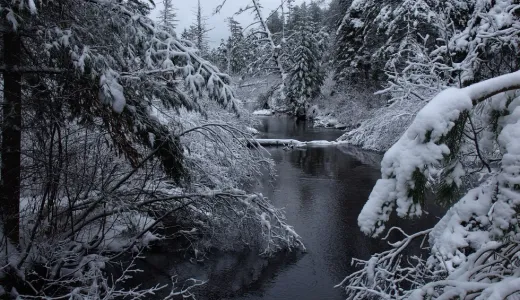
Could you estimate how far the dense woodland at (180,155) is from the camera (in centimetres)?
214

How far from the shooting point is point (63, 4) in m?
5.71

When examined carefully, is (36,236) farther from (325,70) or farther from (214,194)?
(325,70)

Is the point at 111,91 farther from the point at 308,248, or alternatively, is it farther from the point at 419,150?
the point at 308,248

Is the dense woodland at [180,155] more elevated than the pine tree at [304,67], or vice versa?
the pine tree at [304,67]

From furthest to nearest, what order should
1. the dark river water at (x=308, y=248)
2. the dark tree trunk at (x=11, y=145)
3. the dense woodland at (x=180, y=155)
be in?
the dark river water at (x=308, y=248) → the dark tree trunk at (x=11, y=145) → the dense woodland at (x=180, y=155)

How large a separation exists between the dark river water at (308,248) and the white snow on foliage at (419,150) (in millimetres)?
6293

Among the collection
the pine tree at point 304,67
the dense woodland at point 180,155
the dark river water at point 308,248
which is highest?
the pine tree at point 304,67

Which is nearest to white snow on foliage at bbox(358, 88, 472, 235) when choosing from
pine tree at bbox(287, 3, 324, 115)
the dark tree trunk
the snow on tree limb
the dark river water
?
the snow on tree limb

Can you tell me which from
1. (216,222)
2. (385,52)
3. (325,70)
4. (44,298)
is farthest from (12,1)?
(325,70)

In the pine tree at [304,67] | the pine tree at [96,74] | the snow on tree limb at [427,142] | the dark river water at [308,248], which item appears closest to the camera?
the snow on tree limb at [427,142]

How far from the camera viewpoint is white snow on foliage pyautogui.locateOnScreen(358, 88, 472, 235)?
1973 millimetres

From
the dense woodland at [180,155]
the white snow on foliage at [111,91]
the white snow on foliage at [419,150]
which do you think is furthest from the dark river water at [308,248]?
the white snow on foliage at [419,150]

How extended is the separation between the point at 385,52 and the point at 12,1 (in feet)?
52.3

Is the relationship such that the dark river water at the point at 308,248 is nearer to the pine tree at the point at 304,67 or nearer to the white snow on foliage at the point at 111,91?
the white snow on foliage at the point at 111,91
